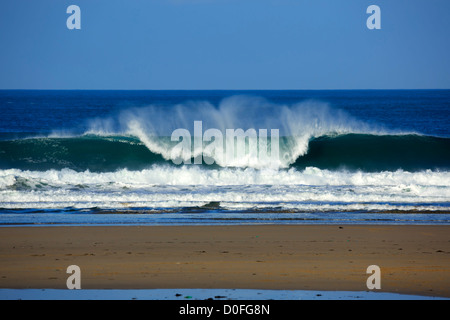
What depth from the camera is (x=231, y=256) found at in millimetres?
7840

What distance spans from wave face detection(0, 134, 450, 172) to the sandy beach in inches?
458

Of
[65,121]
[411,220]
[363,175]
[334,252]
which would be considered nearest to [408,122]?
[65,121]

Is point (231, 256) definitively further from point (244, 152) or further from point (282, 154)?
point (282, 154)

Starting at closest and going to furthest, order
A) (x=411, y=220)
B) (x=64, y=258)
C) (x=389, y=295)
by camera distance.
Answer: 1. (x=389, y=295)
2. (x=64, y=258)
3. (x=411, y=220)

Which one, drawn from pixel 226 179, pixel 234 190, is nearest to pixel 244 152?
pixel 226 179

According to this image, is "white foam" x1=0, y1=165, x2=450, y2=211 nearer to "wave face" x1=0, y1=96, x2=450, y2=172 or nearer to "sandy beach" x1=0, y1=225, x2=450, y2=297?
"sandy beach" x1=0, y1=225, x2=450, y2=297

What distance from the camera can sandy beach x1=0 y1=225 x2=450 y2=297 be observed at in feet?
21.5

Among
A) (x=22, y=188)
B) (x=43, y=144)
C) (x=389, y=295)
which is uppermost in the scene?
(x=43, y=144)

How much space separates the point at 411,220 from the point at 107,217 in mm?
5761

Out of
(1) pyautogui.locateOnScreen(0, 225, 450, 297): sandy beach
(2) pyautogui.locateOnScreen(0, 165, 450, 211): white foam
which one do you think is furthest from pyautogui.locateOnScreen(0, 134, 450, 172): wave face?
(1) pyautogui.locateOnScreen(0, 225, 450, 297): sandy beach

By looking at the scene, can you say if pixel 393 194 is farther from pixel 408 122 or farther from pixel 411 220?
pixel 408 122

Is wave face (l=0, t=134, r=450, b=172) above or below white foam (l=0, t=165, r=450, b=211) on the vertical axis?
above

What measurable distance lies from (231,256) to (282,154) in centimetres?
1478

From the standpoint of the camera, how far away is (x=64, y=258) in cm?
770
